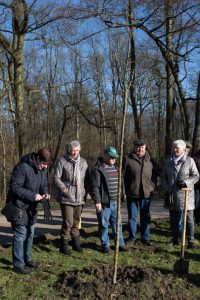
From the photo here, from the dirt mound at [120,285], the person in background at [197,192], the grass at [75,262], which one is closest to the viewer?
the dirt mound at [120,285]

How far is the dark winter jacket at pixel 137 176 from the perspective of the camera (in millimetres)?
6430

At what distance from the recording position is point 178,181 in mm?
6113

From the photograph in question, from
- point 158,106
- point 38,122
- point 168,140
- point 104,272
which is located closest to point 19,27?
point 168,140

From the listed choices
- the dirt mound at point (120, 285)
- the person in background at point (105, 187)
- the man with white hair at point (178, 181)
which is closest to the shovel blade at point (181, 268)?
the dirt mound at point (120, 285)

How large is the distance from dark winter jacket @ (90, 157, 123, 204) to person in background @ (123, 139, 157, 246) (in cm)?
55

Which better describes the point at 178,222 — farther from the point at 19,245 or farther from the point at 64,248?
the point at 19,245

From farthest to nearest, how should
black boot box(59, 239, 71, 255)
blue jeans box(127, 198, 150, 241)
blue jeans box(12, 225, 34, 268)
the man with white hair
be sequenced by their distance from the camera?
blue jeans box(127, 198, 150, 241) → the man with white hair → black boot box(59, 239, 71, 255) → blue jeans box(12, 225, 34, 268)

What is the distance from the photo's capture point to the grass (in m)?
4.41

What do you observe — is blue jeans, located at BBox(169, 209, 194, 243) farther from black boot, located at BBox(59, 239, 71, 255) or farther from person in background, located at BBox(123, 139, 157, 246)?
black boot, located at BBox(59, 239, 71, 255)

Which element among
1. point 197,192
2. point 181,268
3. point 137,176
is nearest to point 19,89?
point 197,192

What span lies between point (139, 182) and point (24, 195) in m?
2.21

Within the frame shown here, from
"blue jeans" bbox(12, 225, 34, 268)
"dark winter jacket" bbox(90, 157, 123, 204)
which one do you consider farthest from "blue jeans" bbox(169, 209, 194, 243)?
"blue jeans" bbox(12, 225, 34, 268)

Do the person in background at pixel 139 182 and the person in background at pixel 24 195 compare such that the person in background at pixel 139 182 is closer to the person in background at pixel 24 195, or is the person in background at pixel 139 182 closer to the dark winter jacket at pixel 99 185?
the dark winter jacket at pixel 99 185

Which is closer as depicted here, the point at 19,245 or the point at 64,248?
the point at 19,245
